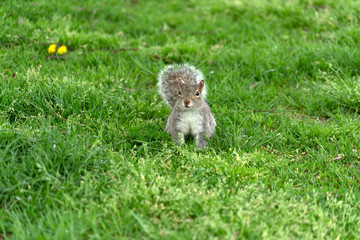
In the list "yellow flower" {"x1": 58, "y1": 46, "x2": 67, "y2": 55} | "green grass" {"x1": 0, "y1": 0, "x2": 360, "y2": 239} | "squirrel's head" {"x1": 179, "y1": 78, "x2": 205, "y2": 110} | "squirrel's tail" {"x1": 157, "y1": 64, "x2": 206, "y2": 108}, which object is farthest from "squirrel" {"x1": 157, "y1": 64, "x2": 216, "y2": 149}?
"yellow flower" {"x1": 58, "y1": 46, "x2": 67, "y2": 55}

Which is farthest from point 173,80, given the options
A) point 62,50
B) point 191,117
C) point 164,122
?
point 62,50

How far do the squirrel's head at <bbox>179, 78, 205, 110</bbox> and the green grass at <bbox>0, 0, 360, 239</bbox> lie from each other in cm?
36

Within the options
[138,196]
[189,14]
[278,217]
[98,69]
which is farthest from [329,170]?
[189,14]

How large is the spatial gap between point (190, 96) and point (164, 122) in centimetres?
63

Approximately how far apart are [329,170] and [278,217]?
3.35 ft

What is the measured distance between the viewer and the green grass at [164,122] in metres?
2.64

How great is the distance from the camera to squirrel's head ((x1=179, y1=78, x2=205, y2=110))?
11.8 ft

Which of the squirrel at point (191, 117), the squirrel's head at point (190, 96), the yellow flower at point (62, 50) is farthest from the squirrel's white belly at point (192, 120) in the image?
the yellow flower at point (62, 50)

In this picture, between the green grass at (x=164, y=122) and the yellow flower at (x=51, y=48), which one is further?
the yellow flower at (x=51, y=48)

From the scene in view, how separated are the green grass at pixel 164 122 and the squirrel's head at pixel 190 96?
36 centimetres

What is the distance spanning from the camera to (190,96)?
3.65 meters

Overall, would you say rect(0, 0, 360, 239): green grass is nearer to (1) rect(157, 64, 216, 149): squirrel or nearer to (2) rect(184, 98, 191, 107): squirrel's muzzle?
(1) rect(157, 64, 216, 149): squirrel

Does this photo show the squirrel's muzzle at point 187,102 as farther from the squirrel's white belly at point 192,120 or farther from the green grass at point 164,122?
the green grass at point 164,122

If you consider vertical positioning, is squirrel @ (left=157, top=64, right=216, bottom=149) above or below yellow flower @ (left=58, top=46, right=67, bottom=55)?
below
